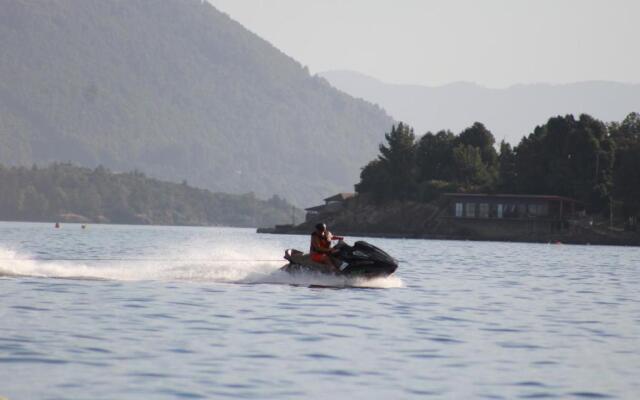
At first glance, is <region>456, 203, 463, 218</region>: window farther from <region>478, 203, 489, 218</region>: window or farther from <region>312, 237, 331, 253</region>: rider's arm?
<region>312, 237, 331, 253</region>: rider's arm

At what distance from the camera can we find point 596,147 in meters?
174

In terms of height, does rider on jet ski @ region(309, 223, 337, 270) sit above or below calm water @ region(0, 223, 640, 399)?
above

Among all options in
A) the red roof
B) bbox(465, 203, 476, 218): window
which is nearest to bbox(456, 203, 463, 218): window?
bbox(465, 203, 476, 218): window

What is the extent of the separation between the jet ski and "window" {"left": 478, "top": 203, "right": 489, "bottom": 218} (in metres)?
147

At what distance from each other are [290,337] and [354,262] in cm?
1335

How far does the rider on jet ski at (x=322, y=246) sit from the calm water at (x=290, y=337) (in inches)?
27.6

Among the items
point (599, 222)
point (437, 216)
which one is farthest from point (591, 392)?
point (437, 216)

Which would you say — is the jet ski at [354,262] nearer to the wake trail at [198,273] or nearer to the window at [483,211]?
the wake trail at [198,273]

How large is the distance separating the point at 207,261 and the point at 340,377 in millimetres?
27449

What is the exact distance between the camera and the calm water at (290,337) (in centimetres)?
2177

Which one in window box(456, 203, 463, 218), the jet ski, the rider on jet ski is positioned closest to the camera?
the rider on jet ski

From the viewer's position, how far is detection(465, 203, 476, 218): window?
190 m

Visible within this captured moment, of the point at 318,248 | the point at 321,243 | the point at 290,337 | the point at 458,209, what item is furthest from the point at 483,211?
the point at 290,337

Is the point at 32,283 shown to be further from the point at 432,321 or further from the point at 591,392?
the point at 591,392
